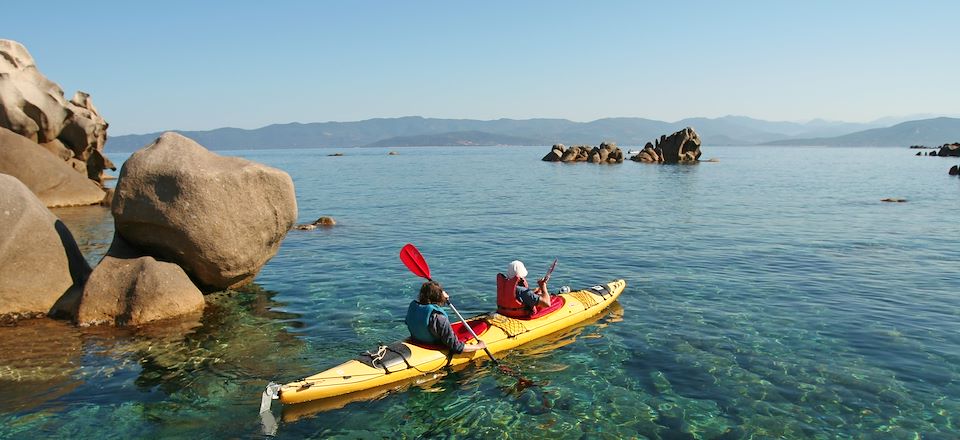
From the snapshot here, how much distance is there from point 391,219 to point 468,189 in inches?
737

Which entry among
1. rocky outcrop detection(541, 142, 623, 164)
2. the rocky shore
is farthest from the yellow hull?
rocky outcrop detection(541, 142, 623, 164)

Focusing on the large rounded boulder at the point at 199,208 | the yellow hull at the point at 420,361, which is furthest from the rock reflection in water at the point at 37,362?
the yellow hull at the point at 420,361

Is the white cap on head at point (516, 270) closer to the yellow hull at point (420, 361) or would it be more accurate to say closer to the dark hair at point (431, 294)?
the yellow hull at point (420, 361)

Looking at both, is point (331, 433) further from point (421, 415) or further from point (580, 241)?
point (580, 241)

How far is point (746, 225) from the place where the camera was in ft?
90.4

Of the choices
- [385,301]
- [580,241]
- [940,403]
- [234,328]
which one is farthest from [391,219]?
[940,403]

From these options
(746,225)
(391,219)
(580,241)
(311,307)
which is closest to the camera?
(311,307)

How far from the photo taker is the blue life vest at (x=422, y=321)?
10500mm

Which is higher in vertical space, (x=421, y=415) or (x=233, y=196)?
(x=233, y=196)

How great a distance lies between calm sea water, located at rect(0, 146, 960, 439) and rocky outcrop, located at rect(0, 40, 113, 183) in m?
12.7

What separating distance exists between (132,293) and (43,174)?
20.7 meters

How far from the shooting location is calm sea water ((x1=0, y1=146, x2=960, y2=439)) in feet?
28.9

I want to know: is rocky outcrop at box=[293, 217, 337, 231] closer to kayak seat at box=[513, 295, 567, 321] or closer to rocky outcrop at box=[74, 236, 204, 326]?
rocky outcrop at box=[74, 236, 204, 326]

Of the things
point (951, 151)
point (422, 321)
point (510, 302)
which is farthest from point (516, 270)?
point (951, 151)
